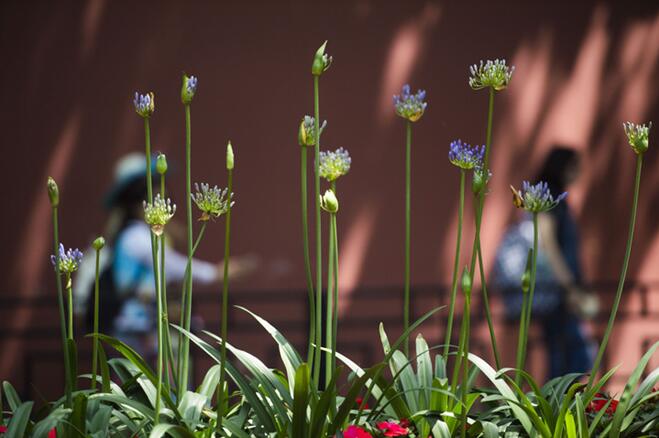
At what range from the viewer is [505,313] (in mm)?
5391

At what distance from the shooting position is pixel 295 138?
253 inches

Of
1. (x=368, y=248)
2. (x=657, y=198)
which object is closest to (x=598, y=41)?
(x=657, y=198)

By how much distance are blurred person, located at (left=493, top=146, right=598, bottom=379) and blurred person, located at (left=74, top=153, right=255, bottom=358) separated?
149 centimetres

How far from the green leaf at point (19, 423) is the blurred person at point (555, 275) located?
3.57 m

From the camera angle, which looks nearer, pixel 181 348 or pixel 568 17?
pixel 181 348

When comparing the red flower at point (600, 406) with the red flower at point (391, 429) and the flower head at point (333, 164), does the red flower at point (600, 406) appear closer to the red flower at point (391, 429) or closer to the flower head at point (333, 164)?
the red flower at point (391, 429)

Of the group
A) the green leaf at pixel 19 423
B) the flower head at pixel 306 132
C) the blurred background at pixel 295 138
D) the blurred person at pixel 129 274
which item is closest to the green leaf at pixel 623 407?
the flower head at pixel 306 132

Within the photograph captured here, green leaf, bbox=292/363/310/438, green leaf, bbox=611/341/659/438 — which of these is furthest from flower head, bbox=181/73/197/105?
green leaf, bbox=611/341/659/438

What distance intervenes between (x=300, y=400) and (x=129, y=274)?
124 inches

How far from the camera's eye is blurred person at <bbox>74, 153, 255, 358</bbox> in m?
4.87

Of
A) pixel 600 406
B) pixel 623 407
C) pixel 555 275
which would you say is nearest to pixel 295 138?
pixel 555 275

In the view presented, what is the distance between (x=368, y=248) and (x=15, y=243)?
1882mm

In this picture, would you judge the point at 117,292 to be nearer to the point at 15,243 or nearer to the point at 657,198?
the point at 15,243

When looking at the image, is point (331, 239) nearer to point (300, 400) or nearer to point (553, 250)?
point (300, 400)
